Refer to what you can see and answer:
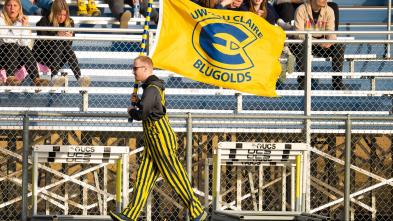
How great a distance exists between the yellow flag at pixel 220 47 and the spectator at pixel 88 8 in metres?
4.35

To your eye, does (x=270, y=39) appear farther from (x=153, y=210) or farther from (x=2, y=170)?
(x=2, y=170)

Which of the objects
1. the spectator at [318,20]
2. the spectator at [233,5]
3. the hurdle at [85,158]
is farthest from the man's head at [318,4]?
the hurdle at [85,158]

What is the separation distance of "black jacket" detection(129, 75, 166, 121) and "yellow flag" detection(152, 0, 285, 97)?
1.48 metres

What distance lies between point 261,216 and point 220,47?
7.30ft

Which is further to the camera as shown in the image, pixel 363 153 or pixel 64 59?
pixel 363 153

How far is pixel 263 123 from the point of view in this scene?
16.2m

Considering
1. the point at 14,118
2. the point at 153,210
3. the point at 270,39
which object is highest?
the point at 270,39

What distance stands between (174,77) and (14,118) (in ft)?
8.00

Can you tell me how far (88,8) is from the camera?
64.3 feet

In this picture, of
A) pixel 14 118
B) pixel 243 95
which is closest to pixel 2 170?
pixel 14 118

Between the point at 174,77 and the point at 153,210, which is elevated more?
the point at 174,77

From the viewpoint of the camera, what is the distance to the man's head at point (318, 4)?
704 inches

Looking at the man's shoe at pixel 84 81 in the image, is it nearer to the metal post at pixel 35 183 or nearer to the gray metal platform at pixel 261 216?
the metal post at pixel 35 183

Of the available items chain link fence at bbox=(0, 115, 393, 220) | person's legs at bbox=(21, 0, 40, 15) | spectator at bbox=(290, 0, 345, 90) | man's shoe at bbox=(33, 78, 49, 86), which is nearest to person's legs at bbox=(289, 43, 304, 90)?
spectator at bbox=(290, 0, 345, 90)
